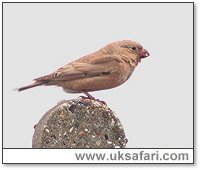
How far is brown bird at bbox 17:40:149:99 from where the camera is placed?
426 inches

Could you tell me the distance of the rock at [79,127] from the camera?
1068cm

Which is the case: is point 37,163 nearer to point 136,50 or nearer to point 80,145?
point 80,145

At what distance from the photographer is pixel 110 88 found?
10.9 meters

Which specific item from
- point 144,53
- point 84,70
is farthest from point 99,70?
point 144,53

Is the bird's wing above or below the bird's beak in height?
below

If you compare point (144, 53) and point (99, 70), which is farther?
point (144, 53)

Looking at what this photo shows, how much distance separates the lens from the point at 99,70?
10875 mm

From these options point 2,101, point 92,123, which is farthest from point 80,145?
point 2,101

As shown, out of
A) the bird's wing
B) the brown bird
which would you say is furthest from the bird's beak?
the bird's wing

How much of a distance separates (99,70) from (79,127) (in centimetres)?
64

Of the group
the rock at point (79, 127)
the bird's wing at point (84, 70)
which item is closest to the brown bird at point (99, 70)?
the bird's wing at point (84, 70)

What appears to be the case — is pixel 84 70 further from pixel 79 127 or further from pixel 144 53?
pixel 144 53

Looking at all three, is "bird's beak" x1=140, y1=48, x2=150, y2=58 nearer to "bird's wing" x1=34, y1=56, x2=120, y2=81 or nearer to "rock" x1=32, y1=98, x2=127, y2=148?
"bird's wing" x1=34, y1=56, x2=120, y2=81

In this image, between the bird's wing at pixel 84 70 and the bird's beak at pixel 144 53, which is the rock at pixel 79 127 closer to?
the bird's wing at pixel 84 70
